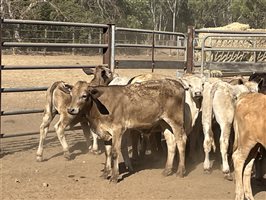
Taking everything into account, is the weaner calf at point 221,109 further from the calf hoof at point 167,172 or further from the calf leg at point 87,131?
the calf leg at point 87,131

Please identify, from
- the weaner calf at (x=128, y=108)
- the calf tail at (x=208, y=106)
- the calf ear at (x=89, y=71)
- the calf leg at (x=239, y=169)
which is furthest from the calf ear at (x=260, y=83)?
the calf ear at (x=89, y=71)

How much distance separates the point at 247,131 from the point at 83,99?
2337 mm

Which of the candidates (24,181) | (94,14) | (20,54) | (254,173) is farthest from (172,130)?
(94,14)

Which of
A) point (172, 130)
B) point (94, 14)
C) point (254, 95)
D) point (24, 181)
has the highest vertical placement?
point (94, 14)

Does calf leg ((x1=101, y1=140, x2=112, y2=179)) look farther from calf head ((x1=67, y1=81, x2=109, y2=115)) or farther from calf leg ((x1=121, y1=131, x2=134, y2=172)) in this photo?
Answer: calf head ((x1=67, y1=81, x2=109, y2=115))

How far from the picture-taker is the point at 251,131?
6219 mm

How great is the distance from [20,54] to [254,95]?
90.5 feet

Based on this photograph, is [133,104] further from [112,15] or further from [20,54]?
[112,15]

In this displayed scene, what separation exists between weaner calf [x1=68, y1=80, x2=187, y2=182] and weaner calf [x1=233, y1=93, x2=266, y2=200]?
1.37 metres

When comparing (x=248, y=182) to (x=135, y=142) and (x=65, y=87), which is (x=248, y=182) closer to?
(x=135, y=142)

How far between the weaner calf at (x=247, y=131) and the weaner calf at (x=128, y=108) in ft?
4.48

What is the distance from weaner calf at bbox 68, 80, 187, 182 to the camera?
24.1 ft

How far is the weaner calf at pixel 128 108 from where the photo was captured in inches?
289

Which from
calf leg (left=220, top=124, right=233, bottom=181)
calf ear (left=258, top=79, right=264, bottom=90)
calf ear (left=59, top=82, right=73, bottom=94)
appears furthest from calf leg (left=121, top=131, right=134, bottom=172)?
calf ear (left=258, top=79, right=264, bottom=90)
